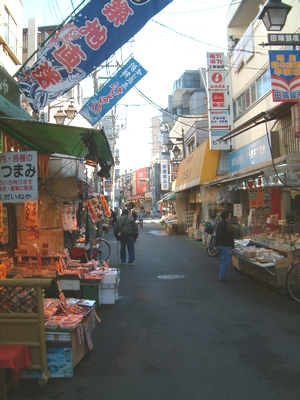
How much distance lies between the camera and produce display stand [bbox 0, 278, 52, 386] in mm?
4109

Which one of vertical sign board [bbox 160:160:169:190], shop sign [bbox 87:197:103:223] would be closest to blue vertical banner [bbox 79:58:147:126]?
shop sign [bbox 87:197:103:223]

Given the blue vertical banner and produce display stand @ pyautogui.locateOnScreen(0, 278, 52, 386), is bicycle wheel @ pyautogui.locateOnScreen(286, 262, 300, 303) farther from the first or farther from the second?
the blue vertical banner

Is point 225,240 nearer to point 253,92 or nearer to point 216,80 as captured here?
point 253,92

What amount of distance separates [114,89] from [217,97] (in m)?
8.41

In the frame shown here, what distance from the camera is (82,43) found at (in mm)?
6512

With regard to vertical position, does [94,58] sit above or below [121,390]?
above

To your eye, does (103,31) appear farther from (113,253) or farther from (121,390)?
(113,253)

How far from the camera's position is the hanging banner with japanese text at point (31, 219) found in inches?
324

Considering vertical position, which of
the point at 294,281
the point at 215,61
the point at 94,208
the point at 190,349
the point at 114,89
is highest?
the point at 215,61

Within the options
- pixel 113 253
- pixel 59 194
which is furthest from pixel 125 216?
pixel 113 253

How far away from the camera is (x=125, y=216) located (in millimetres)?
12641

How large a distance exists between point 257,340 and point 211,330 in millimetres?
777

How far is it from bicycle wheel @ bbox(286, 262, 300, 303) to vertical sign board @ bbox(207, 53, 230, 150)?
11.1m

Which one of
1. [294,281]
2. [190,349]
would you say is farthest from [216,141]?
[190,349]
